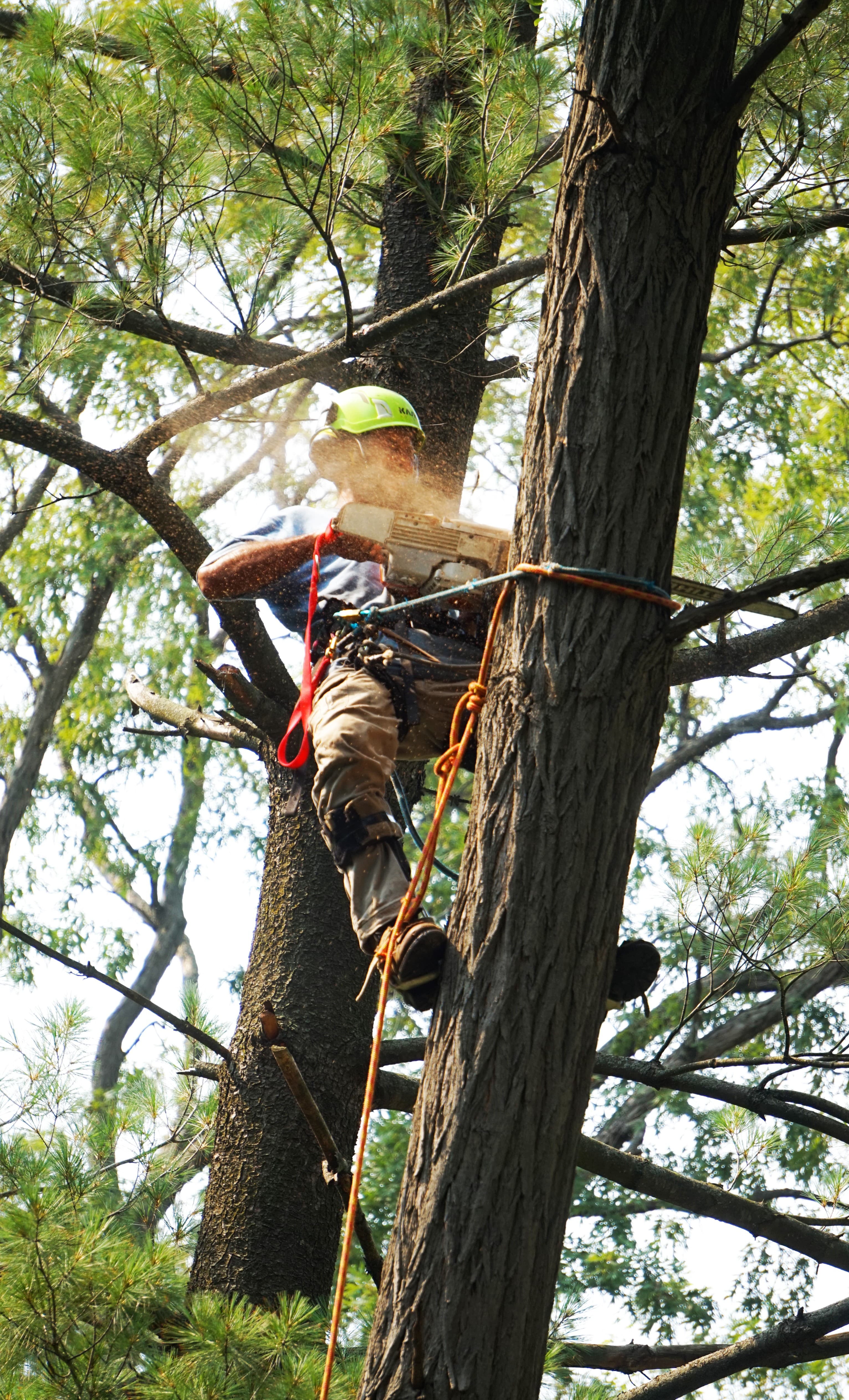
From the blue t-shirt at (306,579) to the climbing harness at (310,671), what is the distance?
0.06 metres

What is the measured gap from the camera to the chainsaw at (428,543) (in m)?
2.67

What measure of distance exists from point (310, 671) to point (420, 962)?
3.19 ft

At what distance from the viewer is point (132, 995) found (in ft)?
10.2

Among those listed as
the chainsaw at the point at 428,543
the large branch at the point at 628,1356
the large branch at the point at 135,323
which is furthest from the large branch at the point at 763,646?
the large branch at the point at 628,1356

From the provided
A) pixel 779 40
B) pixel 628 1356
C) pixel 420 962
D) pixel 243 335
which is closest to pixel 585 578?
pixel 420 962

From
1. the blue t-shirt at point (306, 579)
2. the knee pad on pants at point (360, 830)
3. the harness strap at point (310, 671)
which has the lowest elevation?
the knee pad on pants at point (360, 830)

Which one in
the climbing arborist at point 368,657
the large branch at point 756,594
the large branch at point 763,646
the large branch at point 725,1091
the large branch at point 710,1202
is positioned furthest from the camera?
the large branch at point 710,1202

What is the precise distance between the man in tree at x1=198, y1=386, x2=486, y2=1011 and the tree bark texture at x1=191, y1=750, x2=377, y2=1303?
59 centimetres

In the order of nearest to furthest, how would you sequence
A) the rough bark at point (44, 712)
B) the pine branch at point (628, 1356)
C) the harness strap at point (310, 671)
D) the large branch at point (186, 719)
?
1. the harness strap at point (310, 671)
2. the pine branch at point (628, 1356)
3. the large branch at point (186, 719)
4. the rough bark at point (44, 712)

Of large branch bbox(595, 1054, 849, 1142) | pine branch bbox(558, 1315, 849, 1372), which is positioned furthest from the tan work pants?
pine branch bbox(558, 1315, 849, 1372)

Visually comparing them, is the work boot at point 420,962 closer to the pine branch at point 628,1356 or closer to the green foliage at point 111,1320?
the green foliage at point 111,1320

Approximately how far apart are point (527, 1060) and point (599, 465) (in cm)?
91

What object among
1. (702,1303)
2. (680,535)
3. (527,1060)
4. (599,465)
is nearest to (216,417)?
(599,465)

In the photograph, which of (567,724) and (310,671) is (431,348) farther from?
(567,724)
